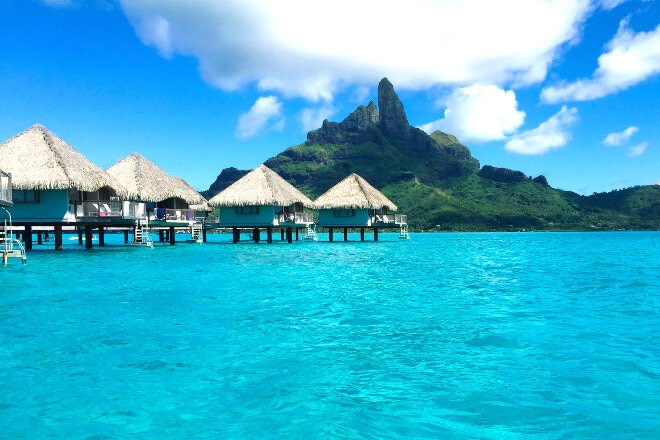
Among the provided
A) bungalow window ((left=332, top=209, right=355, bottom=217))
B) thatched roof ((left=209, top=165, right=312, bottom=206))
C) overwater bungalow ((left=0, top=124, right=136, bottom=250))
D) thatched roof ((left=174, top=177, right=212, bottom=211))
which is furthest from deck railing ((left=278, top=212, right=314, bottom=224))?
overwater bungalow ((left=0, top=124, right=136, bottom=250))

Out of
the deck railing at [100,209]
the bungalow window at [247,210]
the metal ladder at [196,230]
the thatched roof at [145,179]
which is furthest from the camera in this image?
the metal ladder at [196,230]

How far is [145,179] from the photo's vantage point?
38406 mm

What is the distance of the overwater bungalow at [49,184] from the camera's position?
90.7 ft

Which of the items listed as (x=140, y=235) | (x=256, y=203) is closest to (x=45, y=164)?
(x=140, y=235)

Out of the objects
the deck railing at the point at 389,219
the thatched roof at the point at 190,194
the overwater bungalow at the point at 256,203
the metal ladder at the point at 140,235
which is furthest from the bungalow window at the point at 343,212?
the metal ladder at the point at 140,235

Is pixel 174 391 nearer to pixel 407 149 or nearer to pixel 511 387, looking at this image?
pixel 511 387

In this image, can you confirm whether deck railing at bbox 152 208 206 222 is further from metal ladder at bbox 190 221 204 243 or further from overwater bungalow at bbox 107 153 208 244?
metal ladder at bbox 190 221 204 243

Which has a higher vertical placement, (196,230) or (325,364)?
(196,230)

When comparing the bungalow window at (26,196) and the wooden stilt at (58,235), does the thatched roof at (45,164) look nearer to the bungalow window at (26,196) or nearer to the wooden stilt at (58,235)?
the bungalow window at (26,196)

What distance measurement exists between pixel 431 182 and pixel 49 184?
137973 mm

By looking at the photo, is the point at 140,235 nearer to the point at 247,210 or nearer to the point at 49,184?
the point at 247,210

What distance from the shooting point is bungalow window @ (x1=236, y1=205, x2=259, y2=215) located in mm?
41938

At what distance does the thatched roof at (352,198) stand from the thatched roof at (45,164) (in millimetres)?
19684

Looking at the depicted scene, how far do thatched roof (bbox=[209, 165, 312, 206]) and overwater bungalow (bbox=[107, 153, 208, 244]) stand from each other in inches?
119
